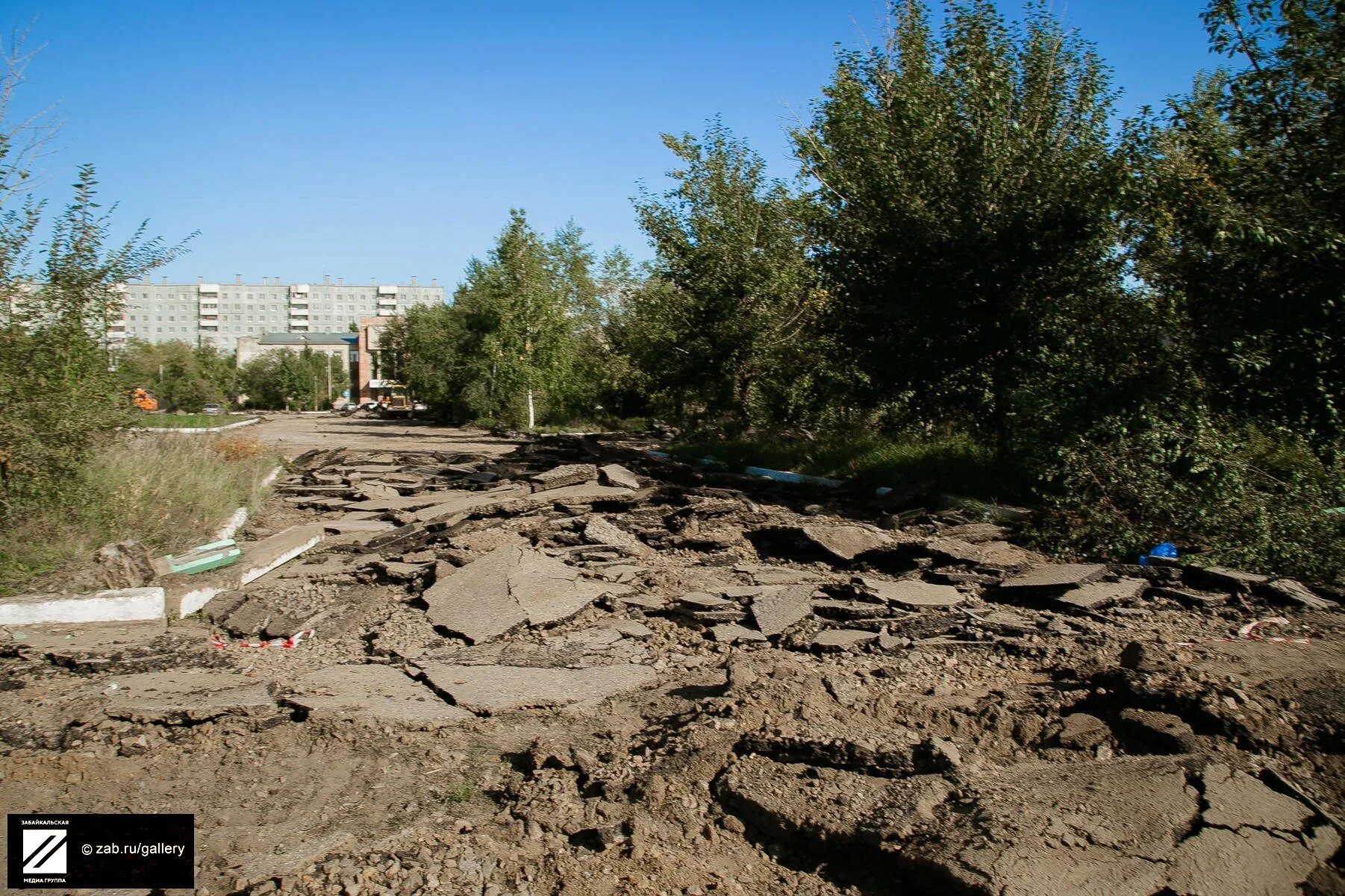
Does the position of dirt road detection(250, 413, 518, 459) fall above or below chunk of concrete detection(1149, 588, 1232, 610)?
above

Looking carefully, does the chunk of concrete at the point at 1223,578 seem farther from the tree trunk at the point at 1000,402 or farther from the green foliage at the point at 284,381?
the green foliage at the point at 284,381

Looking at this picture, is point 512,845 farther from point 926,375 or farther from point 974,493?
point 926,375

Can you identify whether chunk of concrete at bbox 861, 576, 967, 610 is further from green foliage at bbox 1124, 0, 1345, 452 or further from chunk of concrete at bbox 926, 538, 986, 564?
green foliage at bbox 1124, 0, 1345, 452

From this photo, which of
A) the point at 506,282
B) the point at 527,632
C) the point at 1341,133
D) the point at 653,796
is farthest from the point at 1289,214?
the point at 506,282

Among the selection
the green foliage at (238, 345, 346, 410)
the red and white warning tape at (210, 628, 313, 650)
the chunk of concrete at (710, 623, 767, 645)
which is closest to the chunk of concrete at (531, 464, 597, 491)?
the red and white warning tape at (210, 628, 313, 650)

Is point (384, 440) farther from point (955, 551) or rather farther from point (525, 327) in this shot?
point (955, 551)

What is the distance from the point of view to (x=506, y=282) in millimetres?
42938

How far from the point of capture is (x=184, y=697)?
5.69 meters

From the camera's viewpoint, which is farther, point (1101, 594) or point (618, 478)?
point (618, 478)

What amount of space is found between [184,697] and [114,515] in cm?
481

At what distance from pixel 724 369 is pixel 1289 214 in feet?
47.3

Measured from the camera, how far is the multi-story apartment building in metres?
172

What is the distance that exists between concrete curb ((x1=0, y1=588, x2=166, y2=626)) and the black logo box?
3.85 meters

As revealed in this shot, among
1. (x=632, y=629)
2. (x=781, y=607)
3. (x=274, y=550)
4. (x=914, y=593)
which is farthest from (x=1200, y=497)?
(x=274, y=550)
